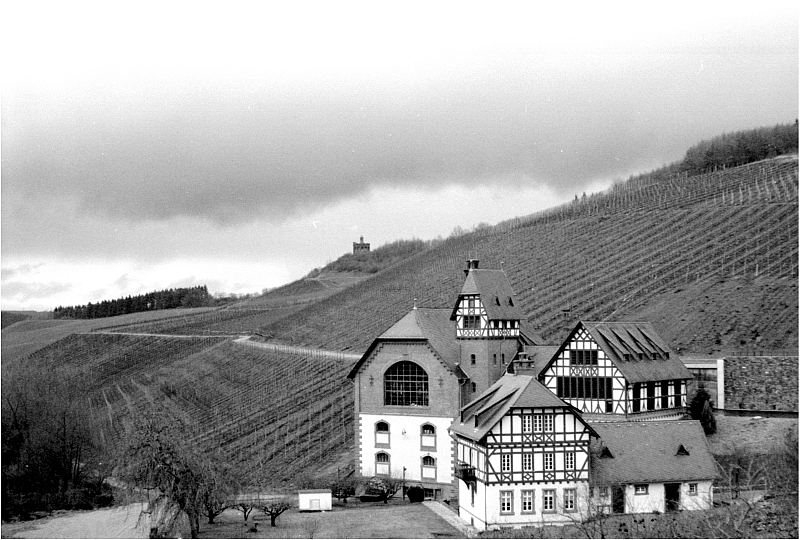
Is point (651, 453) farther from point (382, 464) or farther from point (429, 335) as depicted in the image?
point (382, 464)

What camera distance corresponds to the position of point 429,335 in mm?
43250

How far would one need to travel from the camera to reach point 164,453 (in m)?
31.2

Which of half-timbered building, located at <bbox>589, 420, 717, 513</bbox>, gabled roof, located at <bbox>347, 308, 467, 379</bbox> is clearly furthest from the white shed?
half-timbered building, located at <bbox>589, 420, 717, 513</bbox>

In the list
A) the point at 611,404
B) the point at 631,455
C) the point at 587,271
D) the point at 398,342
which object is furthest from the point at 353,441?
the point at 587,271

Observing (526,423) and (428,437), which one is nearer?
(526,423)

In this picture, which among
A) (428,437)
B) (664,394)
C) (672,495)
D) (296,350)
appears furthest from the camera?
(296,350)

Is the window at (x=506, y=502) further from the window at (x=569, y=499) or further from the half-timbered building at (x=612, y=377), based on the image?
the half-timbered building at (x=612, y=377)

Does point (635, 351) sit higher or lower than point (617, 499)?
higher

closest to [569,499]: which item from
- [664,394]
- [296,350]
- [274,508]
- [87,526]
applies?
[274,508]

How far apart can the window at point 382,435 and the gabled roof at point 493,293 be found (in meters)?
6.25

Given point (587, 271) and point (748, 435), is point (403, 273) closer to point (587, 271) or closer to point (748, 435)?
point (587, 271)

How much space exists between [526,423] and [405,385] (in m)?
10.8

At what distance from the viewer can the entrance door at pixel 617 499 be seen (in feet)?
109

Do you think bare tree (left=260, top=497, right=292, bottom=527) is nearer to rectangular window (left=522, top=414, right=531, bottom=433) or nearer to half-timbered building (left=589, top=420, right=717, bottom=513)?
rectangular window (left=522, top=414, right=531, bottom=433)
